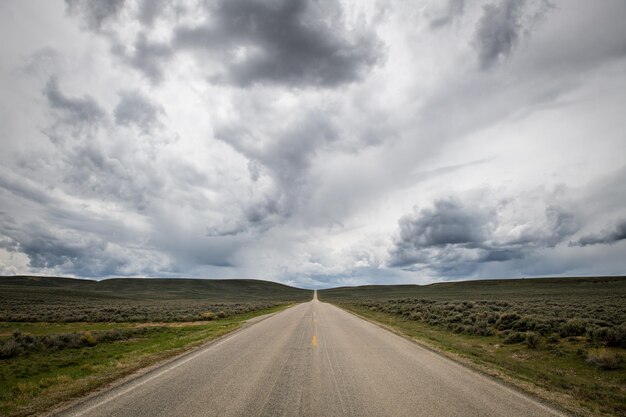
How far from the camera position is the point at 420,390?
7.16m

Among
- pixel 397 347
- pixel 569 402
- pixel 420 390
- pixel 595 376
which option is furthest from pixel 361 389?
pixel 595 376

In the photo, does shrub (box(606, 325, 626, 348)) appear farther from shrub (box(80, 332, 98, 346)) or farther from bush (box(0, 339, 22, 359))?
bush (box(0, 339, 22, 359))

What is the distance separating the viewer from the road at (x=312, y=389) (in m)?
5.86

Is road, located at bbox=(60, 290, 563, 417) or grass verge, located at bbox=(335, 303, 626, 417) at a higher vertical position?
road, located at bbox=(60, 290, 563, 417)

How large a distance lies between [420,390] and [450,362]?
3.91m

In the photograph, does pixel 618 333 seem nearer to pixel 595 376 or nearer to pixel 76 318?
pixel 595 376

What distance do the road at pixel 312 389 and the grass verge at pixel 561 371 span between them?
0.79m

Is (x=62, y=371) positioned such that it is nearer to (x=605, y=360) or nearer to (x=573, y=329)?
(x=605, y=360)

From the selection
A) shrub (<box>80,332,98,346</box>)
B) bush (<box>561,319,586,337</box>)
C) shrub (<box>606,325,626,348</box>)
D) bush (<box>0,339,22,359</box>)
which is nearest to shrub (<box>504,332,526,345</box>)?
bush (<box>561,319,586,337</box>)

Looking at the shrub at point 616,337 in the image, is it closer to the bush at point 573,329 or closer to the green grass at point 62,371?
the bush at point 573,329

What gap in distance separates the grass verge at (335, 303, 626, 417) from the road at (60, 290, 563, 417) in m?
0.79

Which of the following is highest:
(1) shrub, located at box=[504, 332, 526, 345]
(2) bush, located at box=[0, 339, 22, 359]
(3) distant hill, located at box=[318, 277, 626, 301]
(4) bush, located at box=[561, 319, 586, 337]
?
(2) bush, located at box=[0, 339, 22, 359]

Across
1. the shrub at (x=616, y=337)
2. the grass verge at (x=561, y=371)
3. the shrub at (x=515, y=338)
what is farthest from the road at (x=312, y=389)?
the shrub at (x=616, y=337)

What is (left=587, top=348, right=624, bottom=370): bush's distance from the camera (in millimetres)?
10312
